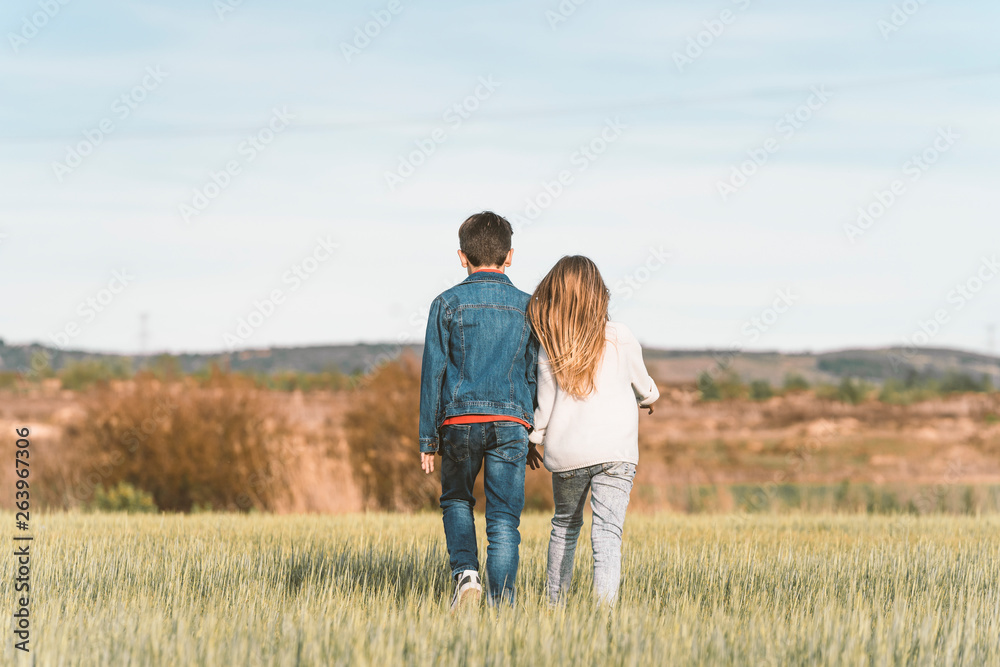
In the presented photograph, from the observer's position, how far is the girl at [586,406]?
4871mm

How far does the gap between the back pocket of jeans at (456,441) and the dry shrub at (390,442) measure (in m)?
11.0

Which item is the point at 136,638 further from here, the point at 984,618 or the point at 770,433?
the point at 770,433

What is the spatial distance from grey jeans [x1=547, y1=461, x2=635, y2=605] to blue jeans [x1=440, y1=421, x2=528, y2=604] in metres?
0.25

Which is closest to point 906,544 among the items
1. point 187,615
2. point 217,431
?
point 187,615

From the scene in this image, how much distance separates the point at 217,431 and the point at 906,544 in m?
11.8

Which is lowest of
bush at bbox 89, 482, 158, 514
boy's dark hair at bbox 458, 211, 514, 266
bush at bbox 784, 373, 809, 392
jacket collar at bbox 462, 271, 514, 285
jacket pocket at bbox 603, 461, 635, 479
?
bush at bbox 89, 482, 158, 514

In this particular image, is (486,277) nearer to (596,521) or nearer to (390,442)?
(596,521)

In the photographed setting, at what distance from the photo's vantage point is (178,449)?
52.9 ft

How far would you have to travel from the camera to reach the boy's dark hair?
5.06 meters

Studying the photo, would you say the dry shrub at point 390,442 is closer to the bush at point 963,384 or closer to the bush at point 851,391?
the bush at point 851,391

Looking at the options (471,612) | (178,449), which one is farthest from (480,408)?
(178,449)

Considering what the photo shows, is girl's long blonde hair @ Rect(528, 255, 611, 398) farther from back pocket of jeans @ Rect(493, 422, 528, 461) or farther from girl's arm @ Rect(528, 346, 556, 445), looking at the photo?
back pocket of jeans @ Rect(493, 422, 528, 461)

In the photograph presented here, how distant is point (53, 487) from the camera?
1628 centimetres
